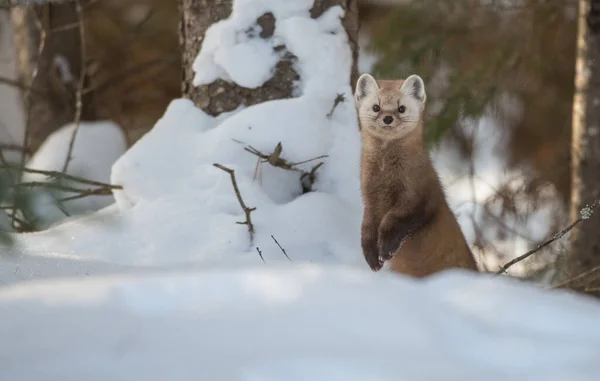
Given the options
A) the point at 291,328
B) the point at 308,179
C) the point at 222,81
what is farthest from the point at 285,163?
the point at 291,328

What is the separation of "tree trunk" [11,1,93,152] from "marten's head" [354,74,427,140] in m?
4.40

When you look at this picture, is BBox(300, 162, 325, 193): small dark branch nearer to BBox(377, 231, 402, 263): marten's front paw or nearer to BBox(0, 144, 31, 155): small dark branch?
BBox(377, 231, 402, 263): marten's front paw

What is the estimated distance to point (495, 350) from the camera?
1.66 meters

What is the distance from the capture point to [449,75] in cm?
580

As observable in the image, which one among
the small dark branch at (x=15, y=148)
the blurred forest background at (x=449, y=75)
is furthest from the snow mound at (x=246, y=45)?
the small dark branch at (x=15, y=148)

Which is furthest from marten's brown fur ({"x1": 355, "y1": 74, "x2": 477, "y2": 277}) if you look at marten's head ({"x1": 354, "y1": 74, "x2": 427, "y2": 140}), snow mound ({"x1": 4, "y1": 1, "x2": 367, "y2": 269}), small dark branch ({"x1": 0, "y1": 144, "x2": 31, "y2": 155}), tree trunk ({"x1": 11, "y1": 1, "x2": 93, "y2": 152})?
tree trunk ({"x1": 11, "y1": 1, "x2": 93, "y2": 152})

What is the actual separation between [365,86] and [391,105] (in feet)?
0.53

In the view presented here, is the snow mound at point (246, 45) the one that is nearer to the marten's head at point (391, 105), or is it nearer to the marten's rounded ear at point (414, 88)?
the marten's head at point (391, 105)

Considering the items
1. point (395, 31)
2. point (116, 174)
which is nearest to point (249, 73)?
point (116, 174)

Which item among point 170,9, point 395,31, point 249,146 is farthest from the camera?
point 170,9

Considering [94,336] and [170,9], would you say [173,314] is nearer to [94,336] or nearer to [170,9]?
[94,336]

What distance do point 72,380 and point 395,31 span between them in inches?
190

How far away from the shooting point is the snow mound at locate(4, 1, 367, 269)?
153 inches

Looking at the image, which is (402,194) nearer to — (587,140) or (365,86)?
(365,86)
